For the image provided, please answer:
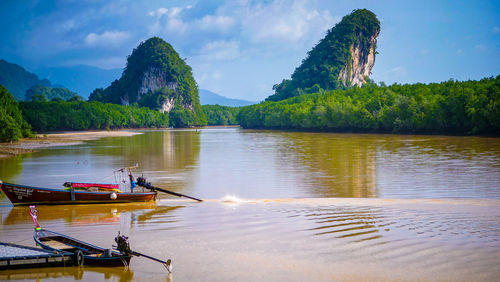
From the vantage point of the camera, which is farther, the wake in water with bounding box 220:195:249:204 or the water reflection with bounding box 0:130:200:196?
the water reflection with bounding box 0:130:200:196

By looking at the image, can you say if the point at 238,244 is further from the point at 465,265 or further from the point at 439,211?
the point at 439,211

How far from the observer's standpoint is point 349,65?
586ft

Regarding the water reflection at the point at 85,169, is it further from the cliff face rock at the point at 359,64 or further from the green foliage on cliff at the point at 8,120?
the cliff face rock at the point at 359,64

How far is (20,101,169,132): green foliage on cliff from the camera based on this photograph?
9005 centimetres

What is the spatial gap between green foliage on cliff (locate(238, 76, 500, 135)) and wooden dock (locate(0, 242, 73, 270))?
54641 mm

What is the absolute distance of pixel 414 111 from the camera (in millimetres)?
71750

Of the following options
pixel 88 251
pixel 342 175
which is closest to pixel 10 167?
pixel 342 175

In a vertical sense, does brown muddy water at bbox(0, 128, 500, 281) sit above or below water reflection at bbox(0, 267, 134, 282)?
above

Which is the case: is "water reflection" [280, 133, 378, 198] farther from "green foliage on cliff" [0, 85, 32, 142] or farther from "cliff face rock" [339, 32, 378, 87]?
"cliff face rock" [339, 32, 378, 87]

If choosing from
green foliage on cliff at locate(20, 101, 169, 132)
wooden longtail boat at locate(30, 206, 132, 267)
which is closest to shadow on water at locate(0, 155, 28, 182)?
wooden longtail boat at locate(30, 206, 132, 267)

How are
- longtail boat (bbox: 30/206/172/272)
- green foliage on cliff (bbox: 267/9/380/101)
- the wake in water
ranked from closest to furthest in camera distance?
longtail boat (bbox: 30/206/172/272), the wake in water, green foliage on cliff (bbox: 267/9/380/101)

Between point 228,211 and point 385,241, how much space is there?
18.2 feet

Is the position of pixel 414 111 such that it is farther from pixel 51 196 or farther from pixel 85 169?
pixel 51 196

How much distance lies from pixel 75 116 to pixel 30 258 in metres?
99.3
